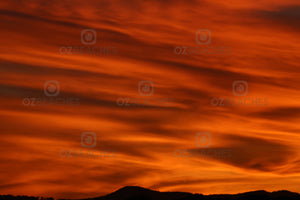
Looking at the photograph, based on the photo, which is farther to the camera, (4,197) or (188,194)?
(188,194)

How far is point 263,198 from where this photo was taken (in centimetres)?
8531

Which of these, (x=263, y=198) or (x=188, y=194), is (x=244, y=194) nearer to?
(x=263, y=198)

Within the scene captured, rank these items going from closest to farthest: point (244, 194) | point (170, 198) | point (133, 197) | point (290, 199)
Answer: point (290, 199) → point (244, 194) → point (170, 198) → point (133, 197)

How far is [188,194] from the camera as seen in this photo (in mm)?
94375

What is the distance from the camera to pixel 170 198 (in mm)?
97250

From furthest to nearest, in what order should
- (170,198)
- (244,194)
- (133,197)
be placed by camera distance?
(133,197)
(170,198)
(244,194)

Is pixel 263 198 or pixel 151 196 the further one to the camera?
pixel 151 196

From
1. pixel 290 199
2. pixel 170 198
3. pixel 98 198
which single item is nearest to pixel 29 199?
pixel 98 198

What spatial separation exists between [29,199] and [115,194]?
84.5ft

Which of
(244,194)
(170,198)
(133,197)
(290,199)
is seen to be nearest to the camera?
(290,199)

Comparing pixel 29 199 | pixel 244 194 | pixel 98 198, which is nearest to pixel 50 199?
pixel 29 199

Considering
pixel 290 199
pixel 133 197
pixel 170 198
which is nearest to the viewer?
pixel 290 199

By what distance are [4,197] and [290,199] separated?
51.5 meters

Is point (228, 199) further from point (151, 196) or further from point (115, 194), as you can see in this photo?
point (115, 194)
